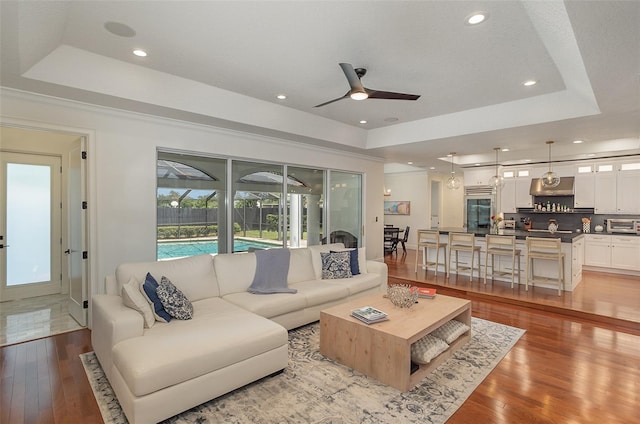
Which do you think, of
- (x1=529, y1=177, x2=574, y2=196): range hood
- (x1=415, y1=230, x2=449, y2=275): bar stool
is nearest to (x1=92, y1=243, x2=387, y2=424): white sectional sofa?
(x1=415, y1=230, x2=449, y2=275): bar stool

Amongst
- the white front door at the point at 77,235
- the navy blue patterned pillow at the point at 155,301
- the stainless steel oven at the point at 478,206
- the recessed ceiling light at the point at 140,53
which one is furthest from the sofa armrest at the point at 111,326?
the stainless steel oven at the point at 478,206

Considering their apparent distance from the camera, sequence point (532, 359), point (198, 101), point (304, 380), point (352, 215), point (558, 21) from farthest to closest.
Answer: point (352, 215), point (198, 101), point (532, 359), point (304, 380), point (558, 21)

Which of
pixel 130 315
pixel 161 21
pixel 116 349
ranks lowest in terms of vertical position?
pixel 116 349

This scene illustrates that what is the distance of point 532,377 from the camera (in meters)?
2.84

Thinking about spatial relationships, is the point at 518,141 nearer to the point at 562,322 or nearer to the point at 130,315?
the point at 562,322

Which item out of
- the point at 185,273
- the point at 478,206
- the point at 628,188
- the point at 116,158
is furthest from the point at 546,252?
the point at 116,158

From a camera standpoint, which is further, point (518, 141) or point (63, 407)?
point (518, 141)

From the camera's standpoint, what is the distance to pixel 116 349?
2.35 metres

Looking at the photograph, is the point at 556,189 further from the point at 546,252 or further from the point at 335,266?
the point at 335,266

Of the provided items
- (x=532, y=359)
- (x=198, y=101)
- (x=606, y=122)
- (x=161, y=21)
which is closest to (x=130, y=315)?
(x=161, y=21)

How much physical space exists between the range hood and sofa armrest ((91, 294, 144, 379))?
28.8 ft

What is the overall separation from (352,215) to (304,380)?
4.89m

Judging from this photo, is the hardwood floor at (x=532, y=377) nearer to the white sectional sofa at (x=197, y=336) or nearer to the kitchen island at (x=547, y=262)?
the white sectional sofa at (x=197, y=336)

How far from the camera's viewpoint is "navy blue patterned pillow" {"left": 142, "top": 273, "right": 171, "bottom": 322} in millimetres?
2830
